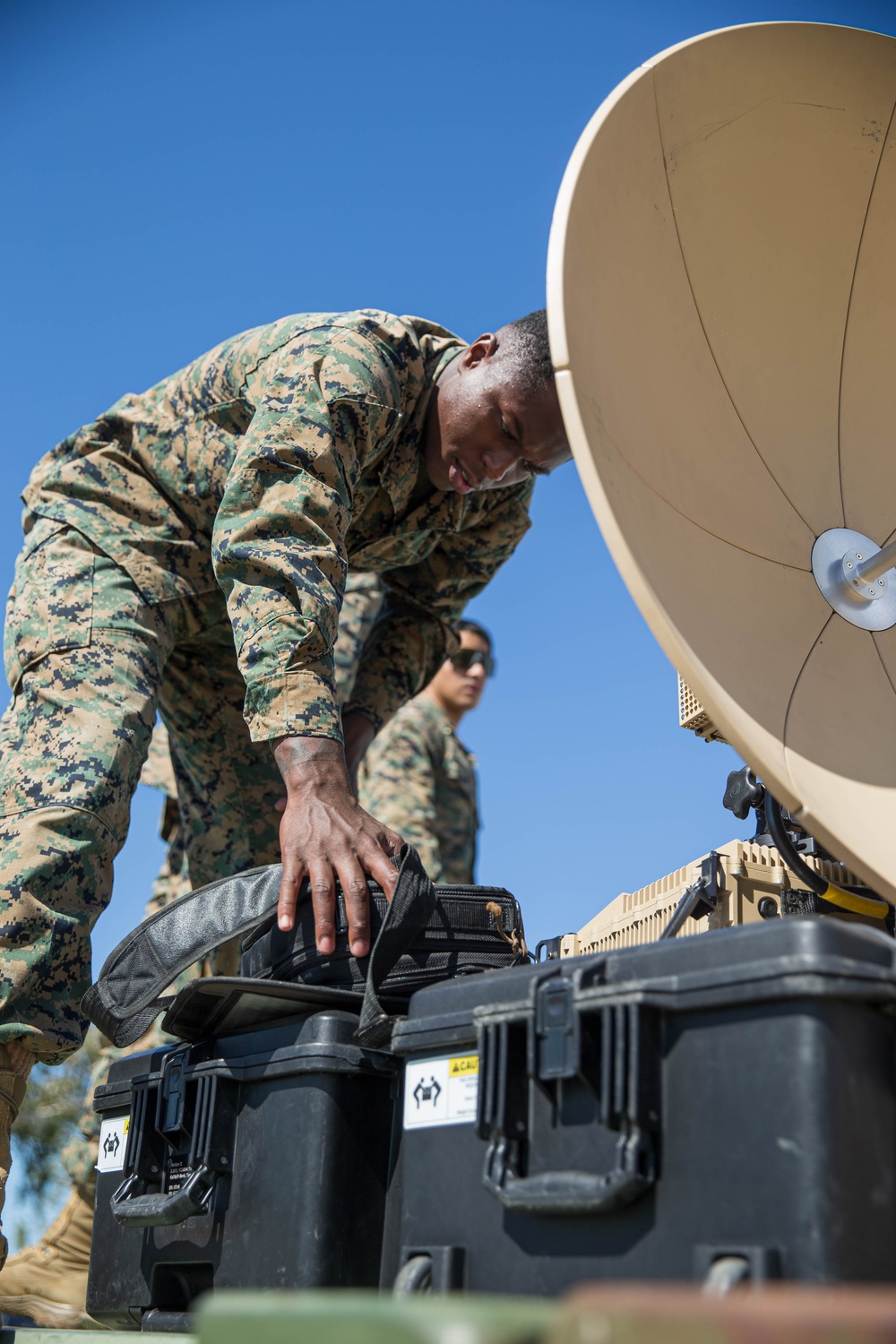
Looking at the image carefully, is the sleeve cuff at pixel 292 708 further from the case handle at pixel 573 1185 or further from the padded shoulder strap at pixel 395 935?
the case handle at pixel 573 1185

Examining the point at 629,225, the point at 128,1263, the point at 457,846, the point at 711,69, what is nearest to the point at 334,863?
the point at 128,1263

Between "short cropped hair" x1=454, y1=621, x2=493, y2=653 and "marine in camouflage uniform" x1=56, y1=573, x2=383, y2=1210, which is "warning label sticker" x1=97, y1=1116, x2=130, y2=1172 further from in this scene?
"short cropped hair" x1=454, y1=621, x2=493, y2=653

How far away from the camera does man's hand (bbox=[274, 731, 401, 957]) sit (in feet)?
7.43

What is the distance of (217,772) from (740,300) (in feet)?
7.00

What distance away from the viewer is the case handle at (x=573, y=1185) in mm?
1436

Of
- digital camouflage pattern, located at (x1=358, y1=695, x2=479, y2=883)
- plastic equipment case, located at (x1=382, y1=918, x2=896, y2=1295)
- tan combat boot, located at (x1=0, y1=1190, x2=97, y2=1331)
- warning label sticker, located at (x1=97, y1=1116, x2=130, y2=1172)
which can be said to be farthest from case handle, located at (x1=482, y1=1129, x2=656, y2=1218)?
digital camouflage pattern, located at (x1=358, y1=695, x2=479, y2=883)

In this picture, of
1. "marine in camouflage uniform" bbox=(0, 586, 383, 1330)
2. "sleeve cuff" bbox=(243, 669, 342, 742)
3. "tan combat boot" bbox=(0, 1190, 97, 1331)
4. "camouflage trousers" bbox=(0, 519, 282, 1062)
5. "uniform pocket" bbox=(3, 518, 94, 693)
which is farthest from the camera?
"tan combat boot" bbox=(0, 1190, 97, 1331)

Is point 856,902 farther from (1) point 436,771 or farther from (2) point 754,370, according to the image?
(1) point 436,771

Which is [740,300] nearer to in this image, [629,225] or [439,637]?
[629,225]

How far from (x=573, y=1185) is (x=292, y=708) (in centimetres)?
143

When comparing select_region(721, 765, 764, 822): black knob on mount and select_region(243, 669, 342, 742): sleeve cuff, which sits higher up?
select_region(243, 669, 342, 742): sleeve cuff

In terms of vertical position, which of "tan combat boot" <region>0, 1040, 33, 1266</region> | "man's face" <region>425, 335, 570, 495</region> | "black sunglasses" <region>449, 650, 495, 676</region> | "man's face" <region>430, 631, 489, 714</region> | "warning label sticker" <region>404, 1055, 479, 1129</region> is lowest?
"warning label sticker" <region>404, 1055, 479, 1129</region>

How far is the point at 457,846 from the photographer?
297 inches

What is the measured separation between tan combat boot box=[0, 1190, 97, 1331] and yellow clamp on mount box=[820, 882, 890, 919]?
102 inches
